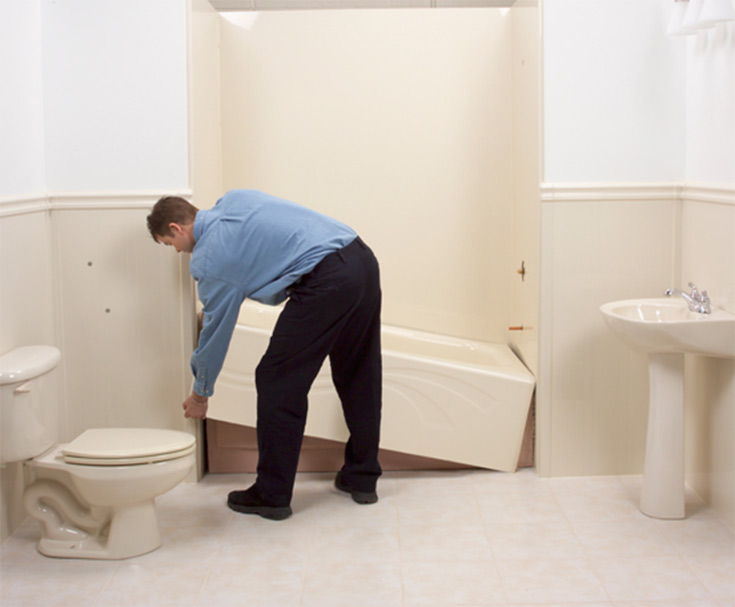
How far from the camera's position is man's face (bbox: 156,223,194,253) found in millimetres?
2764

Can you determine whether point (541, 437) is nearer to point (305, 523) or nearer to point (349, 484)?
point (349, 484)

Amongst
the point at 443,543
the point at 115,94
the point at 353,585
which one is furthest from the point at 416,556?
the point at 115,94

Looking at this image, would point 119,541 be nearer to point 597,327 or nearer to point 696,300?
point 597,327

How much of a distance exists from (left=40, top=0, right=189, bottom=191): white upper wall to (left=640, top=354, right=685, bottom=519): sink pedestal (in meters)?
1.78

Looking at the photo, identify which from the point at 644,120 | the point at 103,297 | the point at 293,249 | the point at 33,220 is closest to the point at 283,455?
the point at 293,249

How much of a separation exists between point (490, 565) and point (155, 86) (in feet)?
6.55

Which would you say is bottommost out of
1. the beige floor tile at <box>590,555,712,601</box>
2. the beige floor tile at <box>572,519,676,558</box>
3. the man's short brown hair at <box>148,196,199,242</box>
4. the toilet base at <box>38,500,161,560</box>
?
the beige floor tile at <box>590,555,712,601</box>

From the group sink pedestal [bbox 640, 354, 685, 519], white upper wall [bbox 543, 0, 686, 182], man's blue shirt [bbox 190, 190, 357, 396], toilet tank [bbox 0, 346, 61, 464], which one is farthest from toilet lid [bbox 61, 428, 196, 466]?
white upper wall [bbox 543, 0, 686, 182]

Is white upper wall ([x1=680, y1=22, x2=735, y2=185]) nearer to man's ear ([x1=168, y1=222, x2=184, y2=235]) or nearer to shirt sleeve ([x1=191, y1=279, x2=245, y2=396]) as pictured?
shirt sleeve ([x1=191, y1=279, x2=245, y2=396])

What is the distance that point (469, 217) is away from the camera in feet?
12.0

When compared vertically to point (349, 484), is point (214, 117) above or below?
above

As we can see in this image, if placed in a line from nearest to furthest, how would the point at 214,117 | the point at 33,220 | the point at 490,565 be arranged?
1. the point at 490,565
2. the point at 33,220
3. the point at 214,117

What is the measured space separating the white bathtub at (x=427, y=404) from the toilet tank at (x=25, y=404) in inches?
26.5

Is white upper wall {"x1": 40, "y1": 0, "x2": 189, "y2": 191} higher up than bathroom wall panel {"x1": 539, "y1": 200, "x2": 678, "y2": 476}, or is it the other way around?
white upper wall {"x1": 40, "y1": 0, "x2": 189, "y2": 191}
